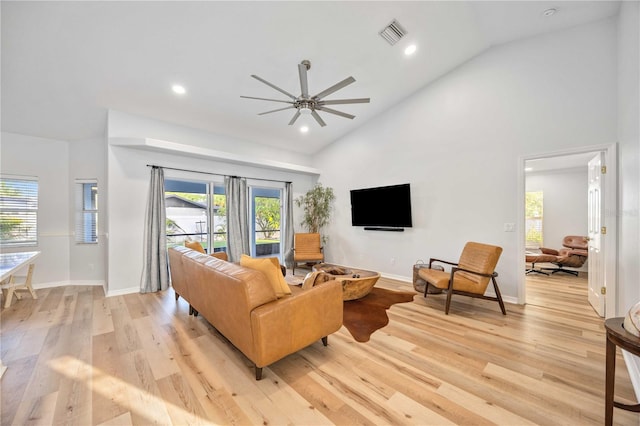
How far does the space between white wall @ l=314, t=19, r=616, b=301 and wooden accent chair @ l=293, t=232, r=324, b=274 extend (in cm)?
103

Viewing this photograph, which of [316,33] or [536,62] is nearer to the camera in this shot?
[316,33]

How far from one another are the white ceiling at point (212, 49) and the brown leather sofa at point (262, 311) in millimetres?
2701

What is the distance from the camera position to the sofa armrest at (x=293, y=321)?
Answer: 1937 mm

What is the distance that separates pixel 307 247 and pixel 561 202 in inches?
266

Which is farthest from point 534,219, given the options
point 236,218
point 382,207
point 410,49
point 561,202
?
point 236,218

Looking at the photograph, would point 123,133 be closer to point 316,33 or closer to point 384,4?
point 316,33

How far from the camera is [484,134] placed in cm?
410

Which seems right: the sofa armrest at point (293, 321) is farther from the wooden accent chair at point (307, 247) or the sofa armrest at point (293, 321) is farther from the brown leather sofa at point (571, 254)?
the brown leather sofa at point (571, 254)

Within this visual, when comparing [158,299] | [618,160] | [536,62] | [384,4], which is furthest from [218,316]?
[536,62]

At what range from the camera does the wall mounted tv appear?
4982mm

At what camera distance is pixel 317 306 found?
2281mm

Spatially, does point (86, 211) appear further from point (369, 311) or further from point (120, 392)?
point (369, 311)

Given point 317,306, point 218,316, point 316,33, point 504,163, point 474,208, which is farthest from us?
point 474,208

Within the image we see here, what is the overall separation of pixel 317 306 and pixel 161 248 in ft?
11.7
